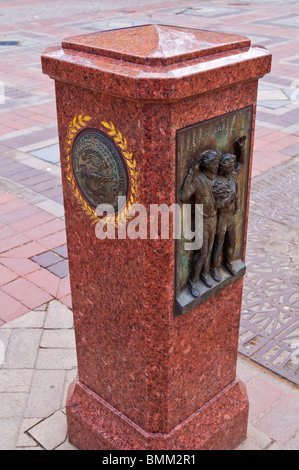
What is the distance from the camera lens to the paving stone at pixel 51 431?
283 cm

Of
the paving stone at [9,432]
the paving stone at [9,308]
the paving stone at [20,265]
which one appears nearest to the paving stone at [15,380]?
the paving stone at [9,432]

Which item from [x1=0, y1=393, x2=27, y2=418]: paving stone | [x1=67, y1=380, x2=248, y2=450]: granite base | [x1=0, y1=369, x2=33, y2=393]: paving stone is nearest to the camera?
[x1=67, y1=380, x2=248, y2=450]: granite base

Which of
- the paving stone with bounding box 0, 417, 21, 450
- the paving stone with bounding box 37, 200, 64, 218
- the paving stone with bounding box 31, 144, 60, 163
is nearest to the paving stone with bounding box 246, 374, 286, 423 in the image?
the paving stone with bounding box 0, 417, 21, 450

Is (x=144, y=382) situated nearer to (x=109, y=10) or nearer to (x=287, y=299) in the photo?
(x=287, y=299)

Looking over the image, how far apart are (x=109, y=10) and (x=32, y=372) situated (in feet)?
53.7

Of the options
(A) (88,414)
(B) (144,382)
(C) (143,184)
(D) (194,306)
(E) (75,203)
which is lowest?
(A) (88,414)

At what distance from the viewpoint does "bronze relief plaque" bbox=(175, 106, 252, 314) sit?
2.00 metres

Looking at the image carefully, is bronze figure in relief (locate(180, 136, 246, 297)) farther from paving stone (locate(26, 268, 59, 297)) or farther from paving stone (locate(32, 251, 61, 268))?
paving stone (locate(32, 251, 61, 268))

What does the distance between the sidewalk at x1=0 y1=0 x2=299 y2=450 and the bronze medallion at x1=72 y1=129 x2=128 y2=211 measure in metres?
1.45

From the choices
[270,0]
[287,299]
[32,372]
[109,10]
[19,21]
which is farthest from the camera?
[270,0]

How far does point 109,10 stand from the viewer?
690 inches

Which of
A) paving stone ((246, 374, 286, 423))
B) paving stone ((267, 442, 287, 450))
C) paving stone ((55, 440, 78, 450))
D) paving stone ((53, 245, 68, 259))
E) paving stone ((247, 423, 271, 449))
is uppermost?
paving stone ((53, 245, 68, 259))

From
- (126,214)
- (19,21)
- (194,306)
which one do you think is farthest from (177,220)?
(19,21)

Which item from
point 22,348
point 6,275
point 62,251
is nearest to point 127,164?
point 22,348
